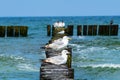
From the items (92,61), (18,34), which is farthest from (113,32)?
(92,61)

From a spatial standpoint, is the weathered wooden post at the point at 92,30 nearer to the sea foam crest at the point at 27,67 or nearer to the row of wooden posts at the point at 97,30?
the row of wooden posts at the point at 97,30

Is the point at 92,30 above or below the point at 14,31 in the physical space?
below

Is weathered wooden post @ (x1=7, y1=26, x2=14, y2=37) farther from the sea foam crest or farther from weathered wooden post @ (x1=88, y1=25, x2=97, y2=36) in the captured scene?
the sea foam crest

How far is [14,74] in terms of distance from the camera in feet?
64.6

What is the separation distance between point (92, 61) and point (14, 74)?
6.81 metres

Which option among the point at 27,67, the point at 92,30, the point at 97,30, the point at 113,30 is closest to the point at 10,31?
the point at 92,30

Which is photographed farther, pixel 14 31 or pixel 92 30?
pixel 92 30

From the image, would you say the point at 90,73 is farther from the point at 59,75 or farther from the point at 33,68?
the point at 59,75

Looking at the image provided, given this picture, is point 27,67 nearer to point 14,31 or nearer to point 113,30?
point 14,31

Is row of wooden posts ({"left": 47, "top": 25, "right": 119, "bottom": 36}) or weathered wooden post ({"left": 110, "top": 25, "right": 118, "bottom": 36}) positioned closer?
weathered wooden post ({"left": 110, "top": 25, "right": 118, "bottom": 36})

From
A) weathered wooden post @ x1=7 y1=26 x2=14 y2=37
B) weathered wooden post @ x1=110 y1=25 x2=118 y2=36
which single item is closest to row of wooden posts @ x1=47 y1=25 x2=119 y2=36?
weathered wooden post @ x1=110 y1=25 x2=118 y2=36

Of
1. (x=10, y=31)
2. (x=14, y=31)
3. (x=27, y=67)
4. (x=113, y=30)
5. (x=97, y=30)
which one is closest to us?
(x=27, y=67)

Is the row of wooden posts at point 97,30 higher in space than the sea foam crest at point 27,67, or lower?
lower

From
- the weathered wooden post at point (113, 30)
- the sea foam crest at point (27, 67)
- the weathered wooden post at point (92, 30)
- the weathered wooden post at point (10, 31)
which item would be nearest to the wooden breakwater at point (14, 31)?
the weathered wooden post at point (10, 31)
